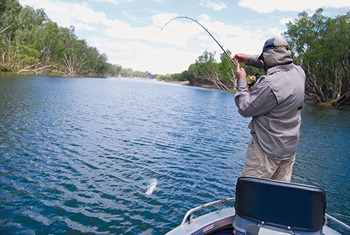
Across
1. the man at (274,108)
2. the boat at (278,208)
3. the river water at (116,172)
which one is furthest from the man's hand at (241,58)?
the river water at (116,172)

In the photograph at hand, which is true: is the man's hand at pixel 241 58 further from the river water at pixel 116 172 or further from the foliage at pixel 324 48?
the foliage at pixel 324 48

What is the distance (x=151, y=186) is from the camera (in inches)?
326

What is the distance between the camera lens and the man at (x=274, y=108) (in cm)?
316

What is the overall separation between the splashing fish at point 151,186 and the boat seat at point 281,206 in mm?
5225

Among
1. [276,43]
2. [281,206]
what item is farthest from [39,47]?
[281,206]

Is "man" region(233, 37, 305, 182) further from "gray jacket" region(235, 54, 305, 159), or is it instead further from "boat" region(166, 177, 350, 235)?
"boat" region(166, 177, 350, 235)

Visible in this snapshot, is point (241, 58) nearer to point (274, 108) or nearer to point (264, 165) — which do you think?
point (274, 108)

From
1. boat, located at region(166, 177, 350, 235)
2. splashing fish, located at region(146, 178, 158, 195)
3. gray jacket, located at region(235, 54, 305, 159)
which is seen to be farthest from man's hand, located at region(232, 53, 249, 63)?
splashing fish, located at region(146, 178, 158, 195)

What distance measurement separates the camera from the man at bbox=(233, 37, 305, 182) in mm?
3162

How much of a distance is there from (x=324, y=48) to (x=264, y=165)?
54112 mm

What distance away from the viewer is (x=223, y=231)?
400cm

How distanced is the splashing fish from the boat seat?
523 cm

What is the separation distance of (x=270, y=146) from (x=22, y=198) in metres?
6.25

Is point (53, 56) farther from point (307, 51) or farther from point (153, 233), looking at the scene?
point (153, 233)
